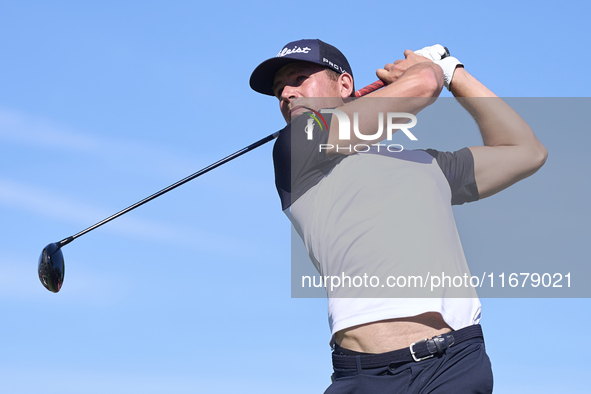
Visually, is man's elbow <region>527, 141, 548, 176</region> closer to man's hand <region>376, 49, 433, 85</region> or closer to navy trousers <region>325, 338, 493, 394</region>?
man's hand <region>376, 49, 433, 85</region>

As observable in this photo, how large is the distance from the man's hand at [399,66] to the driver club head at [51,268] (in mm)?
2685

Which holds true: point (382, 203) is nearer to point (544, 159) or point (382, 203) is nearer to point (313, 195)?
point (313, 195)

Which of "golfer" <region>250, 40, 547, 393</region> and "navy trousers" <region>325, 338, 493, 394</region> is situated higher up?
"golfer" <region>250, 40, 547, 393</region>

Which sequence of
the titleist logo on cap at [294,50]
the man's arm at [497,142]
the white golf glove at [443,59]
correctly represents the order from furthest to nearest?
the titleist logo on cap at [294,50] < the white golf glove at [443,59] < the man's arm at [497,142]

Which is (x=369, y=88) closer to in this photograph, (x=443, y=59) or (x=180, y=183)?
(x=443, y=59)

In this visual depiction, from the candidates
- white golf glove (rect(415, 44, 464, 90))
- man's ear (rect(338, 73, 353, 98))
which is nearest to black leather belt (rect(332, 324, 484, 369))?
white golf glove (rect(415, 44, 464, 90))

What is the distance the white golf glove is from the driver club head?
9.75 feet

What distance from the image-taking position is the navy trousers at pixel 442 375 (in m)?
3.10

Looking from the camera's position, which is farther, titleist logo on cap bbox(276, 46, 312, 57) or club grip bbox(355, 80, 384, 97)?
club grip bbox(355, 80, 384, 97)

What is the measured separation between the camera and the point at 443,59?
14.0ft

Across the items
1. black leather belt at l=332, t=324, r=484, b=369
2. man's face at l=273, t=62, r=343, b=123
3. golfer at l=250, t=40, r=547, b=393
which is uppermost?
man's face at l=273, t=62, r=343, b=123

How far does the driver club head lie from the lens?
4867 millimetres

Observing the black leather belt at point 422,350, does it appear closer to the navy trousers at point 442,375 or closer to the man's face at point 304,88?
the navy trousers at point 442,375

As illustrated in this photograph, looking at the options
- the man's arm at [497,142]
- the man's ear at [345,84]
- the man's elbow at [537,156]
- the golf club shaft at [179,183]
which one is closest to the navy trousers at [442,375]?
the man's arm at [497,142]
